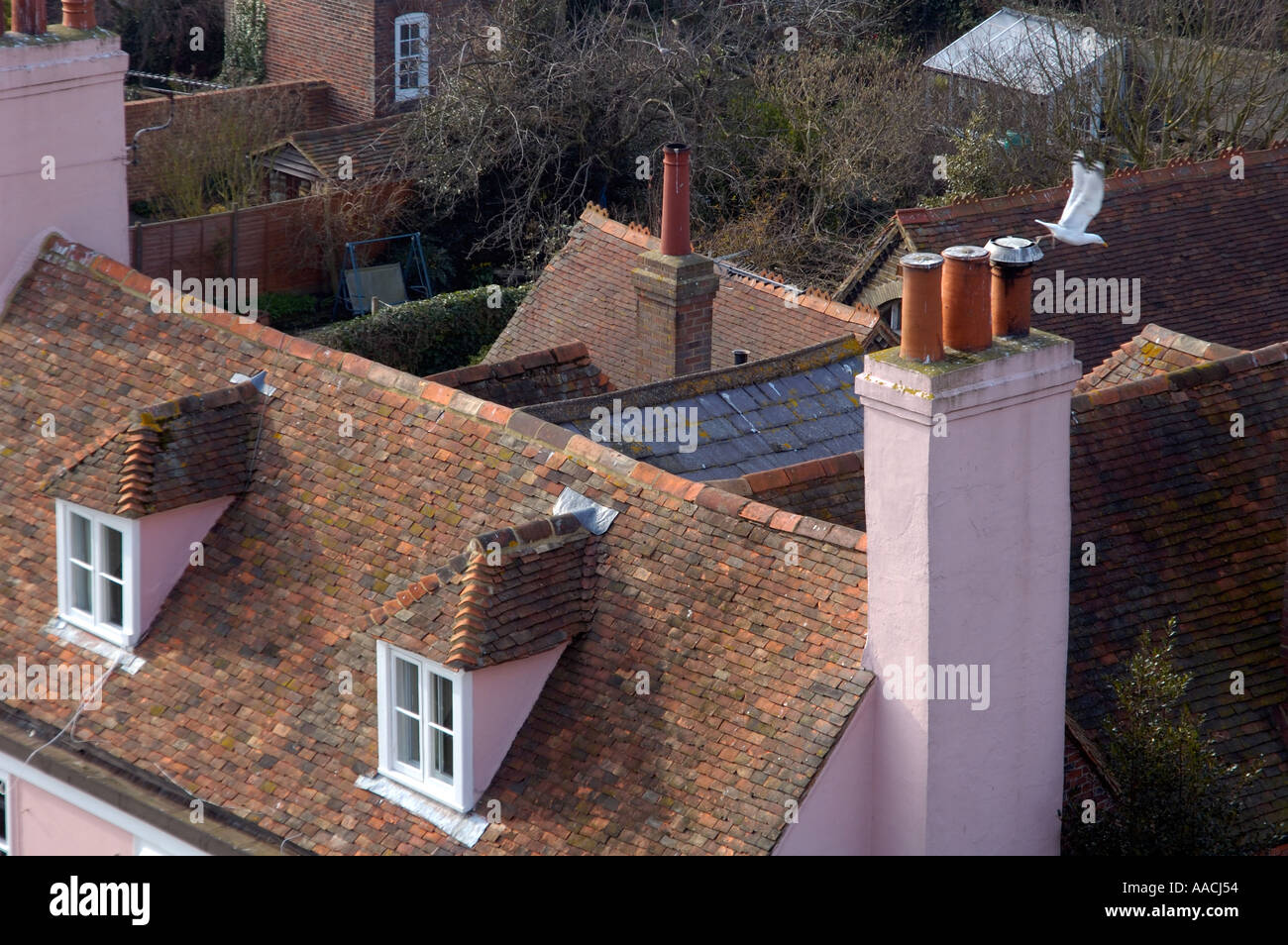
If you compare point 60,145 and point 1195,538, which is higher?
point 60,145

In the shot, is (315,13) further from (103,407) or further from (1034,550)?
(1034,550)

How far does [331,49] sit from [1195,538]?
1322 inches

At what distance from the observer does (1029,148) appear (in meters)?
36.9

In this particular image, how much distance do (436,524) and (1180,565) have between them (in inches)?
226

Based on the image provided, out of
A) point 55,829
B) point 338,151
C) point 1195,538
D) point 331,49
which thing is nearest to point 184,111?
point 338,151

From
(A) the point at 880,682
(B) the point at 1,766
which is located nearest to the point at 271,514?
(B) the point at 1,766

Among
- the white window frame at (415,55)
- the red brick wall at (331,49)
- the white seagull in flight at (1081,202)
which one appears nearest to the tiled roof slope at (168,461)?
the white seagull in flight at (1081,202)

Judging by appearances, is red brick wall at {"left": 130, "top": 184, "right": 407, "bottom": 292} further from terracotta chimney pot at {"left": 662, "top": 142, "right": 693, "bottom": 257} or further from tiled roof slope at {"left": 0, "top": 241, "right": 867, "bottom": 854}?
tiled roof slope at {"left": 0, "top": 241, "right": 867, "bottom": 854}

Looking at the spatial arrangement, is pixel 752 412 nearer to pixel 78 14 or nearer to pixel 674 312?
pixel 674 312

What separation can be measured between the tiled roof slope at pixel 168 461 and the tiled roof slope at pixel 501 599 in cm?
246

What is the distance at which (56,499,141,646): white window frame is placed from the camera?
47.1 ft

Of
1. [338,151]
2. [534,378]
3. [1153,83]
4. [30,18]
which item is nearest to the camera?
[30,18]

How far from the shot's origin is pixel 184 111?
131ft
